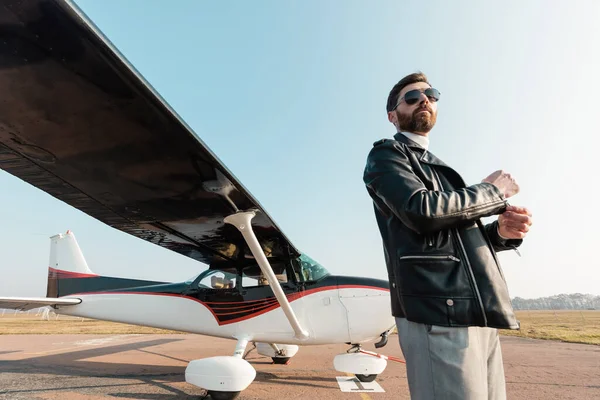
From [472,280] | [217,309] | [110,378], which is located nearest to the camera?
[472,280]

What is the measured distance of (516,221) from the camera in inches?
44.5

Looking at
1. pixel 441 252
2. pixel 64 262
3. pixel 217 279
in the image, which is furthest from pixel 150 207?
pixel 64 262

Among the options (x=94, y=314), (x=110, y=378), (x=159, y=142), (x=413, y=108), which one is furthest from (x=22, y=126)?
(x=94, y=314)

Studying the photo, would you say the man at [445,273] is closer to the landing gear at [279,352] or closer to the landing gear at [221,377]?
the landing gear at [221,377]

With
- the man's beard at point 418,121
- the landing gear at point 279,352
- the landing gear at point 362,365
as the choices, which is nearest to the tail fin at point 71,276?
the landing gear at point 279,352

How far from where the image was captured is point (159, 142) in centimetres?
262

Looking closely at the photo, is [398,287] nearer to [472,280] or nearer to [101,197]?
[472,280]

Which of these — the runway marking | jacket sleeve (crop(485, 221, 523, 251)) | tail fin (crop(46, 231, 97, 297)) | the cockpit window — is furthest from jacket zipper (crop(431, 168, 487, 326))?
tail fin (crop(46, 231, 97, 297))

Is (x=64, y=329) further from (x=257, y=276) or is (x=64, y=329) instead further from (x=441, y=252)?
(x=441, y=252)

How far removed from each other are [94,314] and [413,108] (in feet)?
24.1

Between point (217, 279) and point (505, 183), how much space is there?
5.46m

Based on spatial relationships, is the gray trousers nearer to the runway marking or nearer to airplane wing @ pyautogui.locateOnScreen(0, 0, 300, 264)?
airplane wing @ pyautogui.locateOnScreen(0, 0, 300, 264)

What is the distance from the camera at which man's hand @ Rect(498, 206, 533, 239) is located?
44.2 inches

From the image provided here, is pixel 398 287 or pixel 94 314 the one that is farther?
pixel 94 314
